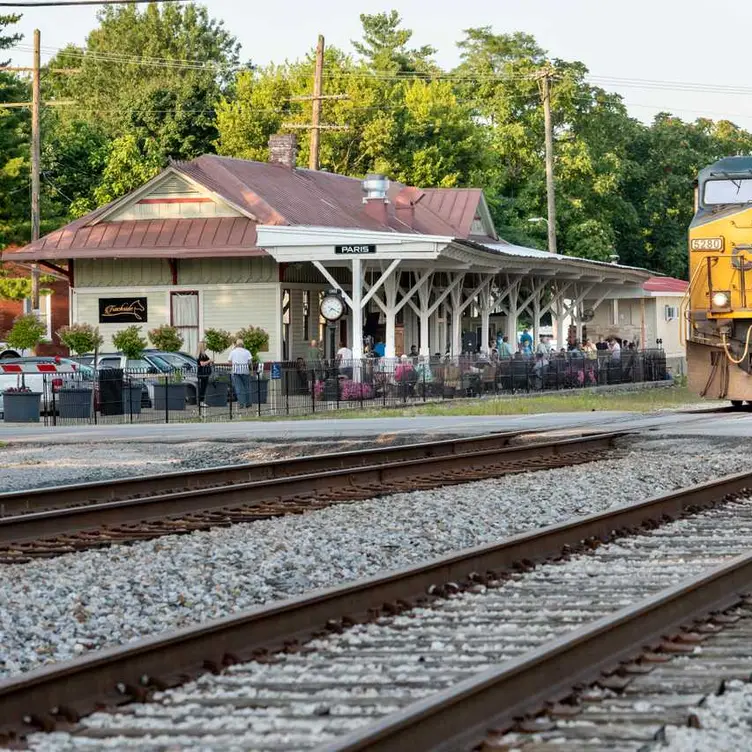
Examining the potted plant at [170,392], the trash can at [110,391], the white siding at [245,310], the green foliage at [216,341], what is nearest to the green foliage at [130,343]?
the green foliage at [216,341]

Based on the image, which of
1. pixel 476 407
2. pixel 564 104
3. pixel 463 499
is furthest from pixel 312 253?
pixel 564 104

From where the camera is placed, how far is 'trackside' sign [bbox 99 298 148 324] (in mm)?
45281

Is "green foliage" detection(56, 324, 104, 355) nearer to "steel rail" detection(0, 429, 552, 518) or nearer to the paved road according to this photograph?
the paved road

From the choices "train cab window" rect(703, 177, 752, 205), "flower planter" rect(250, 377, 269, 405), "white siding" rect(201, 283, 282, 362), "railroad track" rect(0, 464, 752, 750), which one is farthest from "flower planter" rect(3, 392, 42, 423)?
"railroad track" rect(0, 464, 752, 750)

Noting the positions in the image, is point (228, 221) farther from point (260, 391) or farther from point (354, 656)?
point (354, 656)

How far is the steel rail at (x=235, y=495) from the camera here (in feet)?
39.2

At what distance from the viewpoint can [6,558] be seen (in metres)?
10.6

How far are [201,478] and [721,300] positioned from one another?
12549 millimetres

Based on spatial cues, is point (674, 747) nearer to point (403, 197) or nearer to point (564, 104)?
point (403, 197)

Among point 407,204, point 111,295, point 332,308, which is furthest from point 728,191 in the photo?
point 407,204

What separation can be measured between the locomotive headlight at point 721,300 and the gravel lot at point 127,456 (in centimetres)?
590

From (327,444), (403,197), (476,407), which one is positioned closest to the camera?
(327,444)

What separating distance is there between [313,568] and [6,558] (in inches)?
84.3

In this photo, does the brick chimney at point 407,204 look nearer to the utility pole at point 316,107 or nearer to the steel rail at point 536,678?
the utility pole at point 316,107
